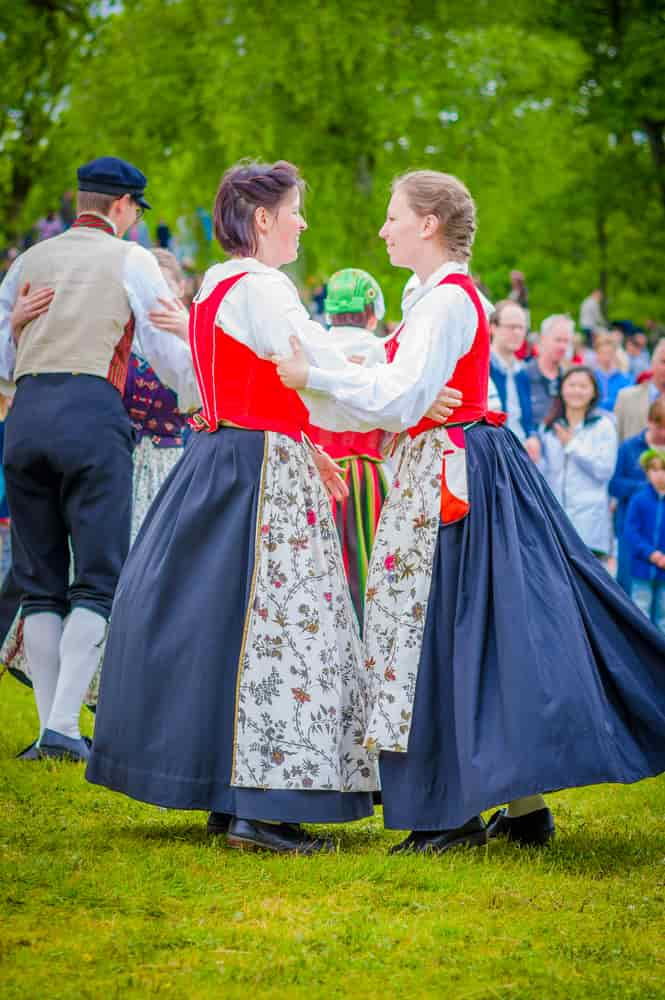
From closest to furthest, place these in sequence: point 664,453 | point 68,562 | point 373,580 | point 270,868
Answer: point 270,868
point 373,580
point 68,562
point 664,453

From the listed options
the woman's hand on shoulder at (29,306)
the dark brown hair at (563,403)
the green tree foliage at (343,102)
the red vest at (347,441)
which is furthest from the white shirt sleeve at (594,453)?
the green tree foliage at (343,102)

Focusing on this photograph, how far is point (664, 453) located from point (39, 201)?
59.4 ft

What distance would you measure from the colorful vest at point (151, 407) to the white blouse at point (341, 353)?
1.86 m

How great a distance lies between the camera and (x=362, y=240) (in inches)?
773

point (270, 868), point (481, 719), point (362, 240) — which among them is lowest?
point (270, 868)

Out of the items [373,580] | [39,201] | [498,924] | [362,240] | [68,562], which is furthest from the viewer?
[39,201]

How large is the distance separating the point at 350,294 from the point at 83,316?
1615mm

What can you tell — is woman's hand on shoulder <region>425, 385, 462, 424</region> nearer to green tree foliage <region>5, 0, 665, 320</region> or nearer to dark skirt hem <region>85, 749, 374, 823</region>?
dark skirt hem <region>85, 749, 374, 823</region>

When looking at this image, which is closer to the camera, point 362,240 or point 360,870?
point 360,870

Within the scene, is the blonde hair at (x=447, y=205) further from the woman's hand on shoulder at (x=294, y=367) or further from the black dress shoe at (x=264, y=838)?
the black dress shoe at (x=264, y=838)

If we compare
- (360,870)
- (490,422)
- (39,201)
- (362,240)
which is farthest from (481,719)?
(39,201)

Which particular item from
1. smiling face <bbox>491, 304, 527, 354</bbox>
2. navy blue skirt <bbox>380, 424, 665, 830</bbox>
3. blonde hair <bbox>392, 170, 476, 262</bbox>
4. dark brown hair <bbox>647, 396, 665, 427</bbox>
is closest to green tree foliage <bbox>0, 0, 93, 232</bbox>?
smiling face <bbox>491, 304, 527, 354</bbox>

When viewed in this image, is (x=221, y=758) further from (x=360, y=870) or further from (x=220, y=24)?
(x=220, y=24)

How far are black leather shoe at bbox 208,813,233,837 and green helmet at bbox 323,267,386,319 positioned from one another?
2839 mm
